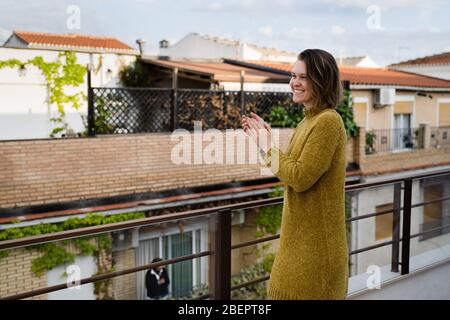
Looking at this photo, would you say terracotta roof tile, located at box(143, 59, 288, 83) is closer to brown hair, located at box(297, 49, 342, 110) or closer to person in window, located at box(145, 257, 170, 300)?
person in window, located at box(145, 257, 170, 300)

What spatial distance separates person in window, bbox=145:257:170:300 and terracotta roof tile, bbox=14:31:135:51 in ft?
17.6

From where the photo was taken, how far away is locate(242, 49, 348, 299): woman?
4.60ft

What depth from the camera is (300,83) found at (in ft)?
4.83

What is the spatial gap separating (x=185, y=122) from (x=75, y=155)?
210 centimetres

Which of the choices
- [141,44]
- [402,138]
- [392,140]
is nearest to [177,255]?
[141,44]

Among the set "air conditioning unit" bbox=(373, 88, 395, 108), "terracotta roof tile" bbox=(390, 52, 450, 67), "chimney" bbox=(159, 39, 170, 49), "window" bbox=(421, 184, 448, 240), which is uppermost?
"chimney" bbox=(159, 39, 170, 49)

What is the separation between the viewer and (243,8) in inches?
626

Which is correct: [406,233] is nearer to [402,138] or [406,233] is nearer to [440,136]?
[402,138]

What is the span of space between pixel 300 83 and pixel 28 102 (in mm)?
8775

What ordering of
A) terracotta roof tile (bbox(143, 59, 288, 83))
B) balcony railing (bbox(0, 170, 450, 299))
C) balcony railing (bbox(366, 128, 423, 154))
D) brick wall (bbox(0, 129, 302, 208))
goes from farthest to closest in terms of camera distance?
balcony railing (bbox(366, 128, 423, 154))
terracotta roof tile (bbox(143, 59, 288, 83))
brick wall (bbox(0, 129, 302, 208))
balcony railing (bbox(0, 170, 450, 299))

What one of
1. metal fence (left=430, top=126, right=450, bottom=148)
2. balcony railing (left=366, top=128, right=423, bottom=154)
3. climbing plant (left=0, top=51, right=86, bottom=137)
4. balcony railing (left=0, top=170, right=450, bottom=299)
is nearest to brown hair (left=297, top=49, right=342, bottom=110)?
balcony railing (left=0, top=170, right=450, bottom=299)

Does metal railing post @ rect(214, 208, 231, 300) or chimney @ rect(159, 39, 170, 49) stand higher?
chimney @ rect(159, 39, 170, 49)

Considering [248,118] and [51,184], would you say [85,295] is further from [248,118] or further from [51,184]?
[248,118]

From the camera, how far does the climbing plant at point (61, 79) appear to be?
9430 mm
